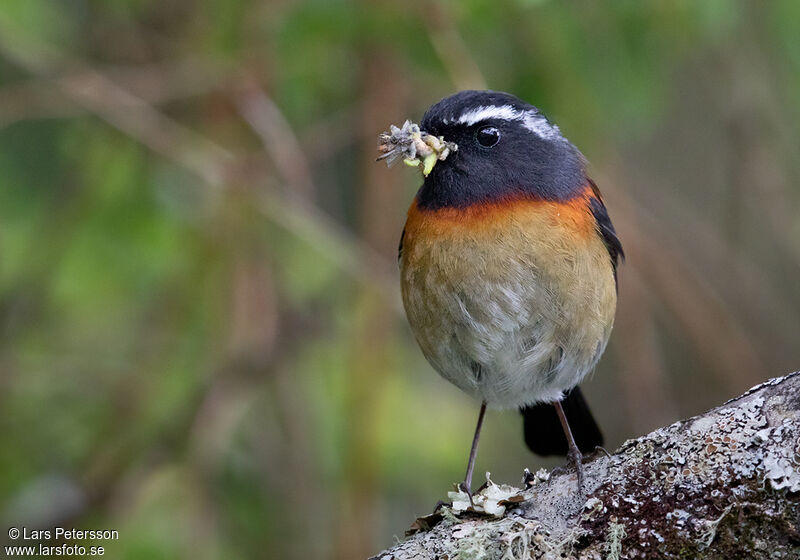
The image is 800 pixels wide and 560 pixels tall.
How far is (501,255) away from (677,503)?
1.28m

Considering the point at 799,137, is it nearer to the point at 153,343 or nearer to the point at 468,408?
the point at 468,408

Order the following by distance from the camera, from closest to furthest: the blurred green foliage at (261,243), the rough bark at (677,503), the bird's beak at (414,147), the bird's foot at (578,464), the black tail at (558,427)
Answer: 1. the rough bark at (677,503)
2. the bird's foot at (578,464)
3. the bird's beak at (414,147)
4. the black tail at (558,427)
5. the blurred green foliage at (261,243)

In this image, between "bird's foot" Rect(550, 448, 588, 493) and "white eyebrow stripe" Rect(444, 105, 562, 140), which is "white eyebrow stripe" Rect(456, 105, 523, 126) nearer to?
"white eyebrow stripe" Rect(444, 105, 562, 140)

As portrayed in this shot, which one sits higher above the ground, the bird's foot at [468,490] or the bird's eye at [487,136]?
the bird's eye at [487,136]

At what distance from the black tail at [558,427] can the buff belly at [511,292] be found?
585 mm

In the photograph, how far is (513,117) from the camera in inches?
160

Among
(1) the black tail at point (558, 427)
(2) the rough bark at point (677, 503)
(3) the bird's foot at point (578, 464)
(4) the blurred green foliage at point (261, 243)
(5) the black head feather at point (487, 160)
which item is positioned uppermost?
(4) the blurred green foliage at point (261, 243)

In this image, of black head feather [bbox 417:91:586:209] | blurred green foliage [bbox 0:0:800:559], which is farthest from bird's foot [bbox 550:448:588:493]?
blurred green foliage [bbox 0:0:800:559]

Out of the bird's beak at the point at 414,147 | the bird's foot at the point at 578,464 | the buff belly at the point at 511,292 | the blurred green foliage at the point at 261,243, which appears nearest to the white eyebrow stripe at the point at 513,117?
the bird's beak at the point at 414,147

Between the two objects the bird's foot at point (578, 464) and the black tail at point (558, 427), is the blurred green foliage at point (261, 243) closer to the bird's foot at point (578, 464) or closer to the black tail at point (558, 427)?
the black tail at point (558, 427)

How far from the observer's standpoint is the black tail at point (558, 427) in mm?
4543

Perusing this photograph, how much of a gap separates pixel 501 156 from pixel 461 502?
1495 mm

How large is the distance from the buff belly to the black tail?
0.59m

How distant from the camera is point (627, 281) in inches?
240
